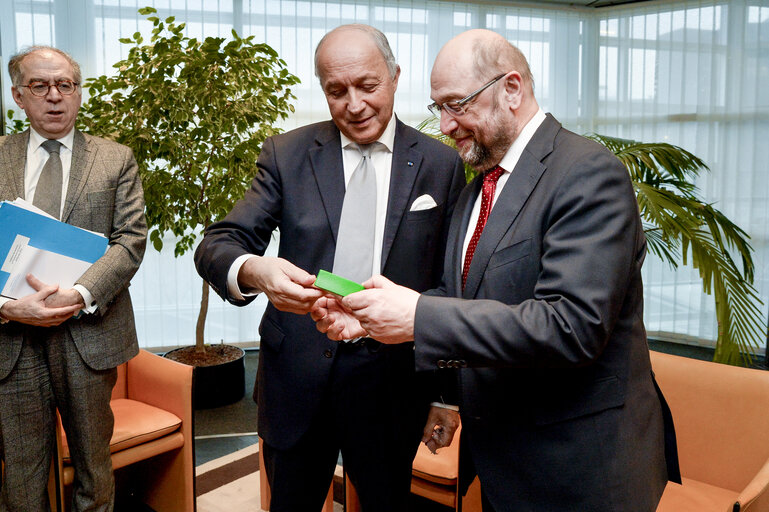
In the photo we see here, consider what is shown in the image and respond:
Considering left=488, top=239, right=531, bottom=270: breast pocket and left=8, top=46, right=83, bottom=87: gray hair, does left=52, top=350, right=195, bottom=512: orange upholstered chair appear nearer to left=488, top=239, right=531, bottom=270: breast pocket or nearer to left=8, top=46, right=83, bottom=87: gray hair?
left=8, top=46, right=83, bottom=87: gray hair

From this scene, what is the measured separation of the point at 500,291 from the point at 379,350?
0.44 m

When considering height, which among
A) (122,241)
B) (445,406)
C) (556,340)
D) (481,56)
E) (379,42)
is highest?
(379,42)

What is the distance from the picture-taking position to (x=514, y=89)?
1405mm

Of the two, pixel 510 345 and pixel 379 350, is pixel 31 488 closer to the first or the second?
pixel 379 350

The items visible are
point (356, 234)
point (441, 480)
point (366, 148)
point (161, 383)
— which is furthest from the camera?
point (161, 383)

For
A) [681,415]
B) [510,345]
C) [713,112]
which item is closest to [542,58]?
[713,112]

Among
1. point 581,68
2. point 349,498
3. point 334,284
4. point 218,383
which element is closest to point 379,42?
point 334,284

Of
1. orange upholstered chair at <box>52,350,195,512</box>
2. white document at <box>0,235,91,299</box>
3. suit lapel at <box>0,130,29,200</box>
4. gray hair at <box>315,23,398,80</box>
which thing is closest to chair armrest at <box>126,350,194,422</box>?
orange upholstered chair at <box>52,350,195,512</box>

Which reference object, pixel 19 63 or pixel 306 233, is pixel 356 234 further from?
pixel 19 63

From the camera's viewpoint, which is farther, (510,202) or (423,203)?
(423,203)

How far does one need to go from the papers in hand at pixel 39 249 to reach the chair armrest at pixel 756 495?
2.12 meters

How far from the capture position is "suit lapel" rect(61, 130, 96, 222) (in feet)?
7.55

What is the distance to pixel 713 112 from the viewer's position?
5.69 meters

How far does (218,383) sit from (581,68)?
4.48 m
